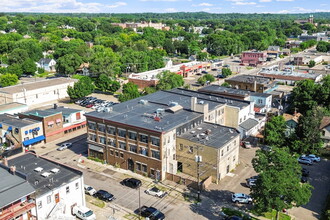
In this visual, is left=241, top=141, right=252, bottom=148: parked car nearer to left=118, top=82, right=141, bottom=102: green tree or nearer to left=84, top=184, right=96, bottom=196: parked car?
left=84, top=184, right=96, bottom=196: parked car

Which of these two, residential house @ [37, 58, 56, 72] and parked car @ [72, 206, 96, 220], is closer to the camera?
parked car @ [72, 206, 96, 220]

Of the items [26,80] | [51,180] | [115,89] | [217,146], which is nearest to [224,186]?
[217,146]

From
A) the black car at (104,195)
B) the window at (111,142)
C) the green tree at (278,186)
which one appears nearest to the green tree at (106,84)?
the window at (111,142)

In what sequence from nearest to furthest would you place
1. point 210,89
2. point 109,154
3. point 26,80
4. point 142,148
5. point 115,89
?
point 142,148
point 109,154
point 210,89
point 115,89
point 26,80

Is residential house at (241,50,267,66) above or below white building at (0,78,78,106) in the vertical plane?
above

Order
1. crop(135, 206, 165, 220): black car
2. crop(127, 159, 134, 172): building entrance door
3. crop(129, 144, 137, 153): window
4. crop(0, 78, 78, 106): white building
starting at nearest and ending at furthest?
crop(135, 206, 165, 220): black car
crop(129, 144, 137, 153): window
crop(127, 159, 134, 172): building entrance door
crop(0, 78, 78, 106): white building

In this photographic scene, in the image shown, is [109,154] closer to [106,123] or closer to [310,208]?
[106,123]

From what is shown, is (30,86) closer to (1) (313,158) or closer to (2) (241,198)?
(2) (241,198)

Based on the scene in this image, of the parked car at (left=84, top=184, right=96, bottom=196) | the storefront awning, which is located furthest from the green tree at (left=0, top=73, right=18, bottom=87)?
the parked car at (left=84, top=184, right=96, bottom=196)
